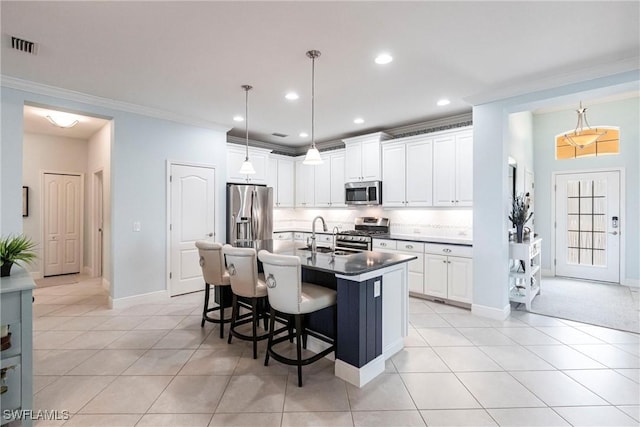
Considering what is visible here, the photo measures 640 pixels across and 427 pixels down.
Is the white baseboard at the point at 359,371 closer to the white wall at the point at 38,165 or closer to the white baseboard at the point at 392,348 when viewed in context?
the white baseboard at the point at 392,348

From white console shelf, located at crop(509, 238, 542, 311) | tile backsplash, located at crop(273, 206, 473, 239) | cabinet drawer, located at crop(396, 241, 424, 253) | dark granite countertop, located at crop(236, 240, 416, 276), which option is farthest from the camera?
tile backsplash, located at crop(273, 206, 473, 239)

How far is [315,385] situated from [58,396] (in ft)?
6.13

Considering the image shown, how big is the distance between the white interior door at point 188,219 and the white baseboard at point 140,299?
144 mm

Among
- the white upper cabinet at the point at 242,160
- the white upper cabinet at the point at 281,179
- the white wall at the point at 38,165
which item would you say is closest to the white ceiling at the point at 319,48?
the white upper cabinet at the point at 242,160

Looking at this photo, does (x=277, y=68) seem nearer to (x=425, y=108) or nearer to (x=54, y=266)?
(x=425, y=108)

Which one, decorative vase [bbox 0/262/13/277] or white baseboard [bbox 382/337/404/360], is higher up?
decorative vase [bbox 0/262/13/277]

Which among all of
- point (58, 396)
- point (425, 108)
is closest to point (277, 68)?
point (425, 108)

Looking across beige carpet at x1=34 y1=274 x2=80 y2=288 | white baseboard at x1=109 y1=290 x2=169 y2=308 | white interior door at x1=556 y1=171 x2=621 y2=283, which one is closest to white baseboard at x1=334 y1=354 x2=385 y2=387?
white baseboard at x1=109 y1=290 x2=169 y2=308

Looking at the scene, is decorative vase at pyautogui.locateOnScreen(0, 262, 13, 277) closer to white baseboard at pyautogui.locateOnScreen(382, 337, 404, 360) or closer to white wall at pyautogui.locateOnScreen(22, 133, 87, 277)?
white baseboard at pyautogui.locateOnScreen(382, 337, 404, 360)

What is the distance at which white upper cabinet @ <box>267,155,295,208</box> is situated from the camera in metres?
6.46

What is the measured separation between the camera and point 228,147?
5457mm

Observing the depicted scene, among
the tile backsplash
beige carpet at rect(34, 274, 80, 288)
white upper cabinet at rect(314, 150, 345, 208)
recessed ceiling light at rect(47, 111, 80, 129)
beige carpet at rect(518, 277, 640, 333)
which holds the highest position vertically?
recessed ceiling light at rect(47, 111, 80, 129)

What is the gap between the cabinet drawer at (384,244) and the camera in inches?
190

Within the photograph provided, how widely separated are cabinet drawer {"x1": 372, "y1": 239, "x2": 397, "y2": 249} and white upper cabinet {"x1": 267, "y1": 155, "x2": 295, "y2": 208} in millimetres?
2432
